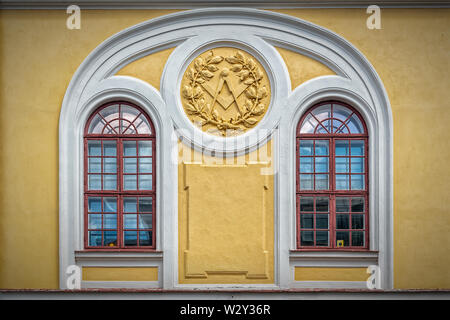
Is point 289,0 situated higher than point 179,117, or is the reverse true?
point 289,0

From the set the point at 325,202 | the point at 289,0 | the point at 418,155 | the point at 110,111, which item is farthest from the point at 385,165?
the point at 110,111

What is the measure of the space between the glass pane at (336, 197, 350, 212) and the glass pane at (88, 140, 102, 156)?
4.31 m

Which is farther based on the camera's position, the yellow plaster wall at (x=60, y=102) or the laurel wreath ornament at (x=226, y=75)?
the laurel wreath ornament at (x=226, y=75)

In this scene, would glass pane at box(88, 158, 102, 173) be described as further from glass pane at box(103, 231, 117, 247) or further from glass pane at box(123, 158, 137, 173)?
glass pane at box(103, 231, 117, 247)

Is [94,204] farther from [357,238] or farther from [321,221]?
[357,238]

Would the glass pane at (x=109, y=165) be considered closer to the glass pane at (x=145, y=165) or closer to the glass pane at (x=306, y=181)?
the glass pane at (x=145, y=165)

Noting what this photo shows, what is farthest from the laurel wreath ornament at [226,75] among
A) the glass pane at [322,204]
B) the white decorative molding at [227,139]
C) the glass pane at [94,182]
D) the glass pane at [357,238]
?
the glass pane at [357,238]

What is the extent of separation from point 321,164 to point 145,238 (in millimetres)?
3382

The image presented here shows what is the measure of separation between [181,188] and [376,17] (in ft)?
14.7

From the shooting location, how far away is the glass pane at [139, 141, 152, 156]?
22.6 ft

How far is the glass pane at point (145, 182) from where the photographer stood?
688 centimetres

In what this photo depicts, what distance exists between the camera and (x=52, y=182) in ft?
22.0

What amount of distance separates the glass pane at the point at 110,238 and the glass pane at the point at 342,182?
13.3 ft

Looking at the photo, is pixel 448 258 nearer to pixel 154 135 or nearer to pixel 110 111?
pixel 154 135
